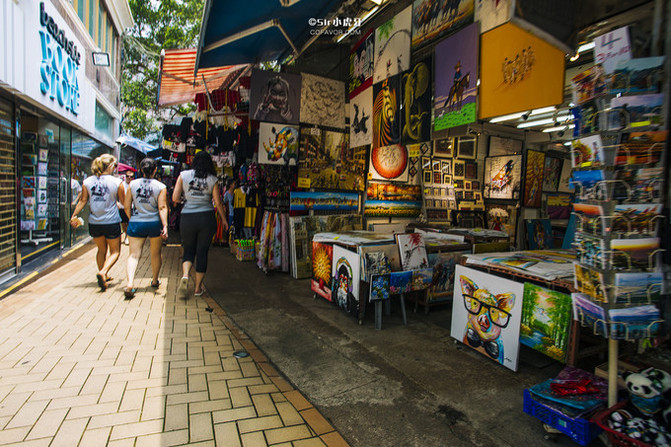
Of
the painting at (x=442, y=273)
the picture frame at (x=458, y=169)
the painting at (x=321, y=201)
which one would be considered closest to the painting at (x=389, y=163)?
the painting at (x=321, y=201)

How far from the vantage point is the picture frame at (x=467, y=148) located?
8.52 meters

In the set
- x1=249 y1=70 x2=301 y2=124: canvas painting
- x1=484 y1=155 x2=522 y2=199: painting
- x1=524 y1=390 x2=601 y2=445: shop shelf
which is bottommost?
x1=524 y1=390 x2=601 y2=445: shop shelf

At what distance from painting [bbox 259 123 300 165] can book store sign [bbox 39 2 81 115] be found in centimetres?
387

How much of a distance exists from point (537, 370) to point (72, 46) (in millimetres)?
10802

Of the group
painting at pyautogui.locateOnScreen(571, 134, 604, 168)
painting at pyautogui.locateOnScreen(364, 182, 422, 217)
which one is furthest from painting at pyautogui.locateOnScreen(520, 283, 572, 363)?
painting at pyautogui.locateOnScreen(364, 182, 422, 217)

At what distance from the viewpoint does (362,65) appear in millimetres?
6230

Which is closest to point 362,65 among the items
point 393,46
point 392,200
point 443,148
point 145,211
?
point 393,46

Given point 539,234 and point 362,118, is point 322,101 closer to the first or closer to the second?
point 362,118

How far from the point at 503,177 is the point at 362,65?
4679 mm

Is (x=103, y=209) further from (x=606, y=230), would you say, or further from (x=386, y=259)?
(x=606, y=230)

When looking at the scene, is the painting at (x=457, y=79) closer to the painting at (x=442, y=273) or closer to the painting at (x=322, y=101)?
the painting at (x=442, y=273)

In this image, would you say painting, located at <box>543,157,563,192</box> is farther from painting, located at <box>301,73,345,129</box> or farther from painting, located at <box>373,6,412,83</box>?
painting, located at <box>373,6,412,83</box>

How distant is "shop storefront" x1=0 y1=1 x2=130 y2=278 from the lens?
17.1 ft

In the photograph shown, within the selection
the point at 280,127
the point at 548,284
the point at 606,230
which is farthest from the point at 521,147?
the point at 606,230
